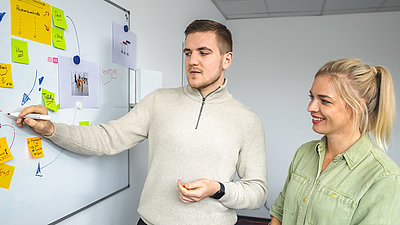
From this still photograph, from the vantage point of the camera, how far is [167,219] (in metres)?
1.23

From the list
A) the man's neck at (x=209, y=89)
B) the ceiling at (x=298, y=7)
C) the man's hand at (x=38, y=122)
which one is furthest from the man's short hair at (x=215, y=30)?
the ceiling at (x=298, y=7)

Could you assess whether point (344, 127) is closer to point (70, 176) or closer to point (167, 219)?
point (167, 219)

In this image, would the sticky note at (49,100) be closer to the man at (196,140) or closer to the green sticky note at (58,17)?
the man at (196,140)

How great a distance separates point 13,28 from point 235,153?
100 centimetres

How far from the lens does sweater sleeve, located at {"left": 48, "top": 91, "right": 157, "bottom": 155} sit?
3.86ft

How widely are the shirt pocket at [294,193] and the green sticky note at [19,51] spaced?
3.83 feet

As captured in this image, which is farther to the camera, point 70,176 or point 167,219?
point 70,176

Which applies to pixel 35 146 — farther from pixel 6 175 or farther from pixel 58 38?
pixel 58 38

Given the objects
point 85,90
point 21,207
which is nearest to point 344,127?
point 85,90

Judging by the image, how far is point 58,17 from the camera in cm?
123

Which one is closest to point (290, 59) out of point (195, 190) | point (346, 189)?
point (346, 189)

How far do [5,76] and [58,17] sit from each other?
356 millimetres

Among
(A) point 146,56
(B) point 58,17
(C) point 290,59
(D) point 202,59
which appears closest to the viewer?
(B) point 58,17

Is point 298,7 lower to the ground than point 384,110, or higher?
higher
